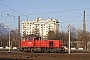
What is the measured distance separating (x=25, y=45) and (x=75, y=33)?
80529 mm

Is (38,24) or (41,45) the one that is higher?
(38,24)

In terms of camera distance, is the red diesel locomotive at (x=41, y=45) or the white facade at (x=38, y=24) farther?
the white facade at (x=38, y=24)

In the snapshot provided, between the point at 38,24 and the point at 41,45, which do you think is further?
the point at 38,24

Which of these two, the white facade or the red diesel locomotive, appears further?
the white facade

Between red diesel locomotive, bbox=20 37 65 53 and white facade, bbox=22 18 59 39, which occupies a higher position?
white facade, bbox=22 18 59 39

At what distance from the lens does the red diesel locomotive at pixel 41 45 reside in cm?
6327

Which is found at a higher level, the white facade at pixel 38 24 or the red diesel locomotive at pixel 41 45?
the white facade at pixel 38 24

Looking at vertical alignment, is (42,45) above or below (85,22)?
below

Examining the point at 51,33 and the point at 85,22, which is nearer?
the point at 85,22

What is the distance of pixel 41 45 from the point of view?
64625 millimetres

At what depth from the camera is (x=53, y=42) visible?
64500mm

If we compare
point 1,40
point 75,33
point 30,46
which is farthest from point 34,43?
point 75,33

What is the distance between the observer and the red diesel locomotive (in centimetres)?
6327

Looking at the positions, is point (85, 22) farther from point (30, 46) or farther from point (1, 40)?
point (1, 40)
